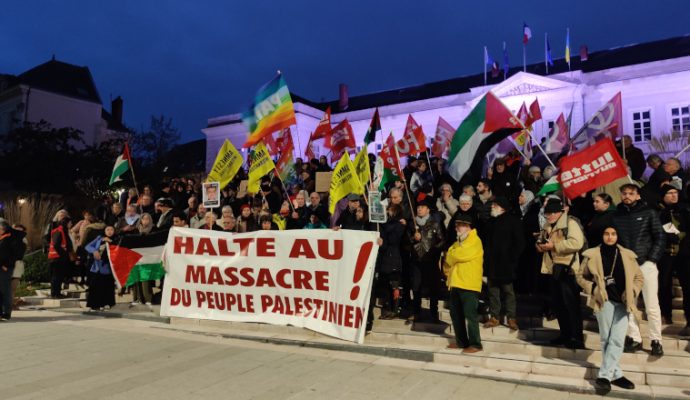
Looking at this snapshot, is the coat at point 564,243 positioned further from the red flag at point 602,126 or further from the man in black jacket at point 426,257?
the red flag at point 602,126

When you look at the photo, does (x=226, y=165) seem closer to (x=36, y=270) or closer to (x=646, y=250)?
(x=646, y=250)

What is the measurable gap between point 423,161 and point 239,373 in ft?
21.2

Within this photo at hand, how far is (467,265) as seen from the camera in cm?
660

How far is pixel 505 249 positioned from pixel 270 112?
5.82 metres

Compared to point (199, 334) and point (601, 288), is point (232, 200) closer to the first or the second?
point (199, 334)

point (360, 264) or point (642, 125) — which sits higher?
point (642, 125)

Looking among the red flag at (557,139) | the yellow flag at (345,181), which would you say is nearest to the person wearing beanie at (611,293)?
the yellow flag at (345,181)

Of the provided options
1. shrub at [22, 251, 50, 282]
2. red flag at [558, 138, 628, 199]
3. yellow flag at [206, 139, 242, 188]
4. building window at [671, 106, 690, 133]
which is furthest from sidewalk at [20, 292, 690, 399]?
building window at [671, 106, 690, 133]

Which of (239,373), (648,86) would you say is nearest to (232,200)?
(239,373)

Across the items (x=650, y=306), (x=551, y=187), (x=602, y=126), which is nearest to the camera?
(x=650, y=306)

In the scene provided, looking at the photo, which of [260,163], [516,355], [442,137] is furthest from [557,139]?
[516,355]

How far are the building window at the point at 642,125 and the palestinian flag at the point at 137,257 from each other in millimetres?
27223

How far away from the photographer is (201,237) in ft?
30.5

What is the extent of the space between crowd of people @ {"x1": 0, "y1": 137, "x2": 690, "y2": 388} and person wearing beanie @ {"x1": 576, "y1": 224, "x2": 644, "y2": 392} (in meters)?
0.01
